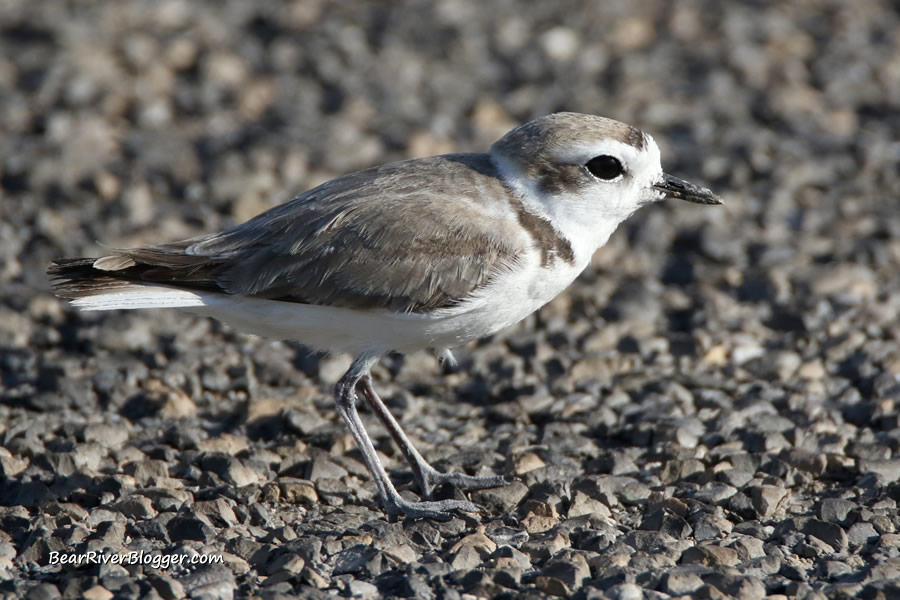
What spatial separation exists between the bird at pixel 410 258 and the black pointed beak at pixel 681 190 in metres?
0.02

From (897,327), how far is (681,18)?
5.62m

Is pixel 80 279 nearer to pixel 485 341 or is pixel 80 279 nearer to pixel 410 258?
pixel 410 258

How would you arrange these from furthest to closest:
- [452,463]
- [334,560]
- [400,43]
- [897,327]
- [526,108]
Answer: [400,43] < [526,108] < [897,327] < [452,463] < [334,560]

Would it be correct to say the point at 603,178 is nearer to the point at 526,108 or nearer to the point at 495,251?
the point at 495,251

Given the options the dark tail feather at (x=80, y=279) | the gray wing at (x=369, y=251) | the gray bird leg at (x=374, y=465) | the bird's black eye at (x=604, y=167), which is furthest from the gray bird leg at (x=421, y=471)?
the bird's black eye at (x=604, y=167)

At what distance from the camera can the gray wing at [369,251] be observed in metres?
5.31

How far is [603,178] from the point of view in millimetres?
5598

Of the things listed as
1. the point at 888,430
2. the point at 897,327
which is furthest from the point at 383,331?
the point at 897,327

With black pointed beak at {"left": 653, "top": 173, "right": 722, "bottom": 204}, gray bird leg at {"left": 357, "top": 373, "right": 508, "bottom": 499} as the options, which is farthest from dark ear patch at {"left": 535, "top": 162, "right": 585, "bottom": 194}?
gray bird leg at {"left": 357, "top": 373, "right": 508, "bottom": 499}

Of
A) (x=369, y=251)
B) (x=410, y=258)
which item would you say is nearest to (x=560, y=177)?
(x=410, y=258)

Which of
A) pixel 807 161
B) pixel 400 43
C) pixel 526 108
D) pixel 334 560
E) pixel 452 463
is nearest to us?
pixel 334 560

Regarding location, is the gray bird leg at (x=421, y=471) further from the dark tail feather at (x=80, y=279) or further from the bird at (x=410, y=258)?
the dark tail feather at (x=80, y=279)

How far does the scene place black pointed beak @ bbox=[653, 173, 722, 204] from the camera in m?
5.79

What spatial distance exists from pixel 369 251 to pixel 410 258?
20 cm
